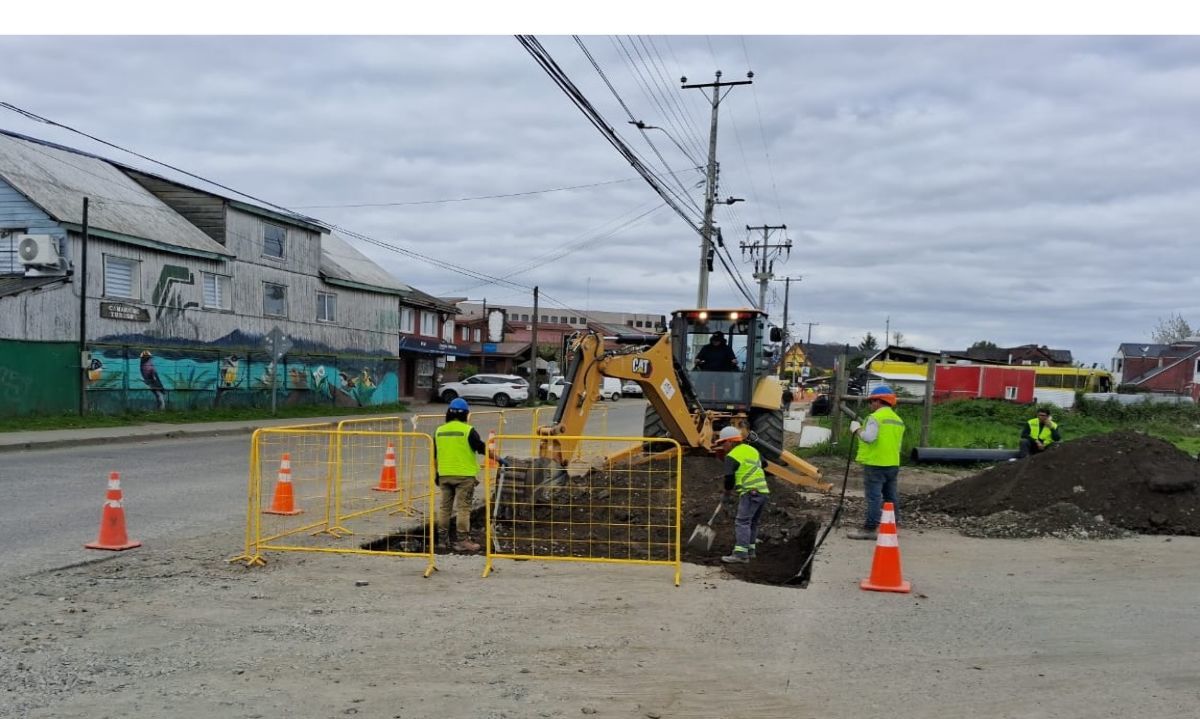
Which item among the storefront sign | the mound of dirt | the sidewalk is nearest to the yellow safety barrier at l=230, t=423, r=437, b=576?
the sidewalk

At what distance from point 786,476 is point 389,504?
5.61 m

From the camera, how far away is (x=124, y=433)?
19.2 metres

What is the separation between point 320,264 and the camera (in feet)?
106

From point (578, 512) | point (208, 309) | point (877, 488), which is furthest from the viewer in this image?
point (208, 309)

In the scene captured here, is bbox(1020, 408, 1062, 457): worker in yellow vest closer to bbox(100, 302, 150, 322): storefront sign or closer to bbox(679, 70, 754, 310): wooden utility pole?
bbox(679, 70, 754, 310): wooden utility pole

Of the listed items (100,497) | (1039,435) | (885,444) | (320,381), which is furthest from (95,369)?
(1039,435)

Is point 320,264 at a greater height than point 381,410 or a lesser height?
greater

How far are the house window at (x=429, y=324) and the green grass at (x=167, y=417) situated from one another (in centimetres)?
1197

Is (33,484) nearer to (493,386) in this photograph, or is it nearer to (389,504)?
(389,504)

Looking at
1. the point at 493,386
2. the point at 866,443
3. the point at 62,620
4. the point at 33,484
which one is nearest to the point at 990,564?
the point at 866,443

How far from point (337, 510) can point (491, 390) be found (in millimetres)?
32304

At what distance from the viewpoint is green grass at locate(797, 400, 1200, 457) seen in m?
18.9

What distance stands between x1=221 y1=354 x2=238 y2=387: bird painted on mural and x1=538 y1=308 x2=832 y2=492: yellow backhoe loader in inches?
717

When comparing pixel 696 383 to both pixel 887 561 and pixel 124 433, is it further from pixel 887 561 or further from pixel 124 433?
pixel 124 433
